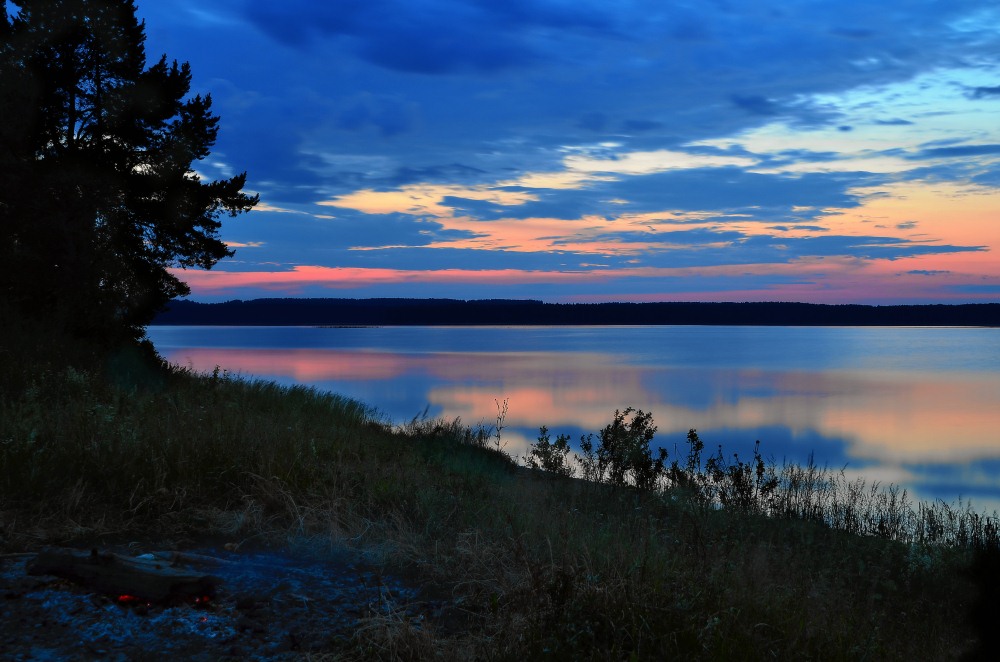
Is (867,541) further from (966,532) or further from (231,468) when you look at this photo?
(231,468)

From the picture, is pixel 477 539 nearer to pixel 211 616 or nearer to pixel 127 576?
pixel 211 616

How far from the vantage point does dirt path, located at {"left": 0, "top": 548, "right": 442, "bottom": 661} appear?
3885 millimetres

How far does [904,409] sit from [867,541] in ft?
105

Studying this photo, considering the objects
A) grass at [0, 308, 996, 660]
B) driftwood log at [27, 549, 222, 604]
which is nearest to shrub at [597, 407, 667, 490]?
grass at [0, 308, 996, 660]

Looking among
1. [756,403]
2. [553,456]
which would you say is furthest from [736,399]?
[553,456]

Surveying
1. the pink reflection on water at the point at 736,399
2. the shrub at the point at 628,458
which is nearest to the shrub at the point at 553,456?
the shrub at the point at 628,458

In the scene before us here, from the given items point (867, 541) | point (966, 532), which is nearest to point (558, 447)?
point (867, 541)

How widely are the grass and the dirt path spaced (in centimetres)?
27

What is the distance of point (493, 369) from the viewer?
6519cm

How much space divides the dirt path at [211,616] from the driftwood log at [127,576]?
0.20 feet

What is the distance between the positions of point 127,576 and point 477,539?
249 cm

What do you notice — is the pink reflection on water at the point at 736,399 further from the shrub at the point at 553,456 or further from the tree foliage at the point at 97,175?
the shrub at the point at 553,456

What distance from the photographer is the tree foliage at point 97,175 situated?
15547 millimetres

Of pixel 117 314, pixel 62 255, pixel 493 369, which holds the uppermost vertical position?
pixel 62 255
